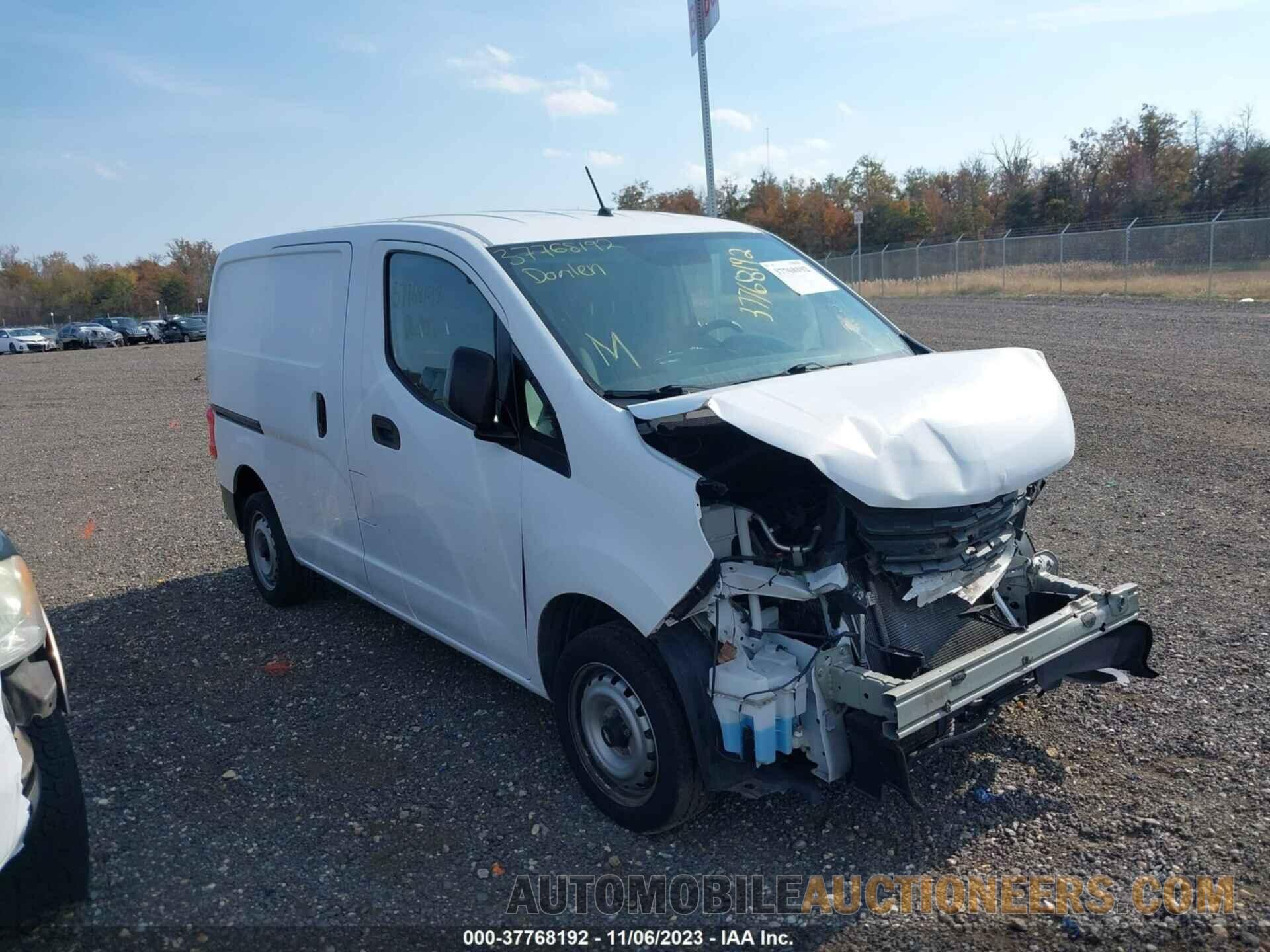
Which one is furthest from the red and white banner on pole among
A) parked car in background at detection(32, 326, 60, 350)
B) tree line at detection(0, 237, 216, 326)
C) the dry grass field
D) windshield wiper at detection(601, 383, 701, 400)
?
tree line at detection(0, 237, 216, 326)

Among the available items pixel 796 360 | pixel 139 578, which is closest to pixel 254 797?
pixel 796 360

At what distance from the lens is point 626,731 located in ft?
11.7

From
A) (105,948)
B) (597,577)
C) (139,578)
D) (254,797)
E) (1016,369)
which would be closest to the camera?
(105,948)

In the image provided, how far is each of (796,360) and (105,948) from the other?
3.18m

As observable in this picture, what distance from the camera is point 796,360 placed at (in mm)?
4117

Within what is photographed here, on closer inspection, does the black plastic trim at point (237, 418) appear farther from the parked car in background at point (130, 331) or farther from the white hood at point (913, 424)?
the parked car in background at point (130, 331)

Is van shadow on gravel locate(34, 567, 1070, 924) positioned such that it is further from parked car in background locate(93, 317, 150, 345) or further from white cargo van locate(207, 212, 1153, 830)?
parked car in background locate(93, 317, 150, 345)

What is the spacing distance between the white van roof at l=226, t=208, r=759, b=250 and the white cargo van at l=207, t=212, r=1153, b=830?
0.09ft

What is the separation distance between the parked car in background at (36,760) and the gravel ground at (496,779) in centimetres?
17

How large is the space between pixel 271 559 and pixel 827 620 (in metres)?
4.08

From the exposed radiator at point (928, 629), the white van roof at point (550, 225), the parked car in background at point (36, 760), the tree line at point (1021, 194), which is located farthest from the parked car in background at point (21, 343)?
the exposed radiator at point (928, 629)

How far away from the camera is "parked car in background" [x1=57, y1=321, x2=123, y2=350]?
48.2 metres

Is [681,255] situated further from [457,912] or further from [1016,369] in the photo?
[457,912]

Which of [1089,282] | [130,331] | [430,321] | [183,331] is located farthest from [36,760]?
[130,331]
